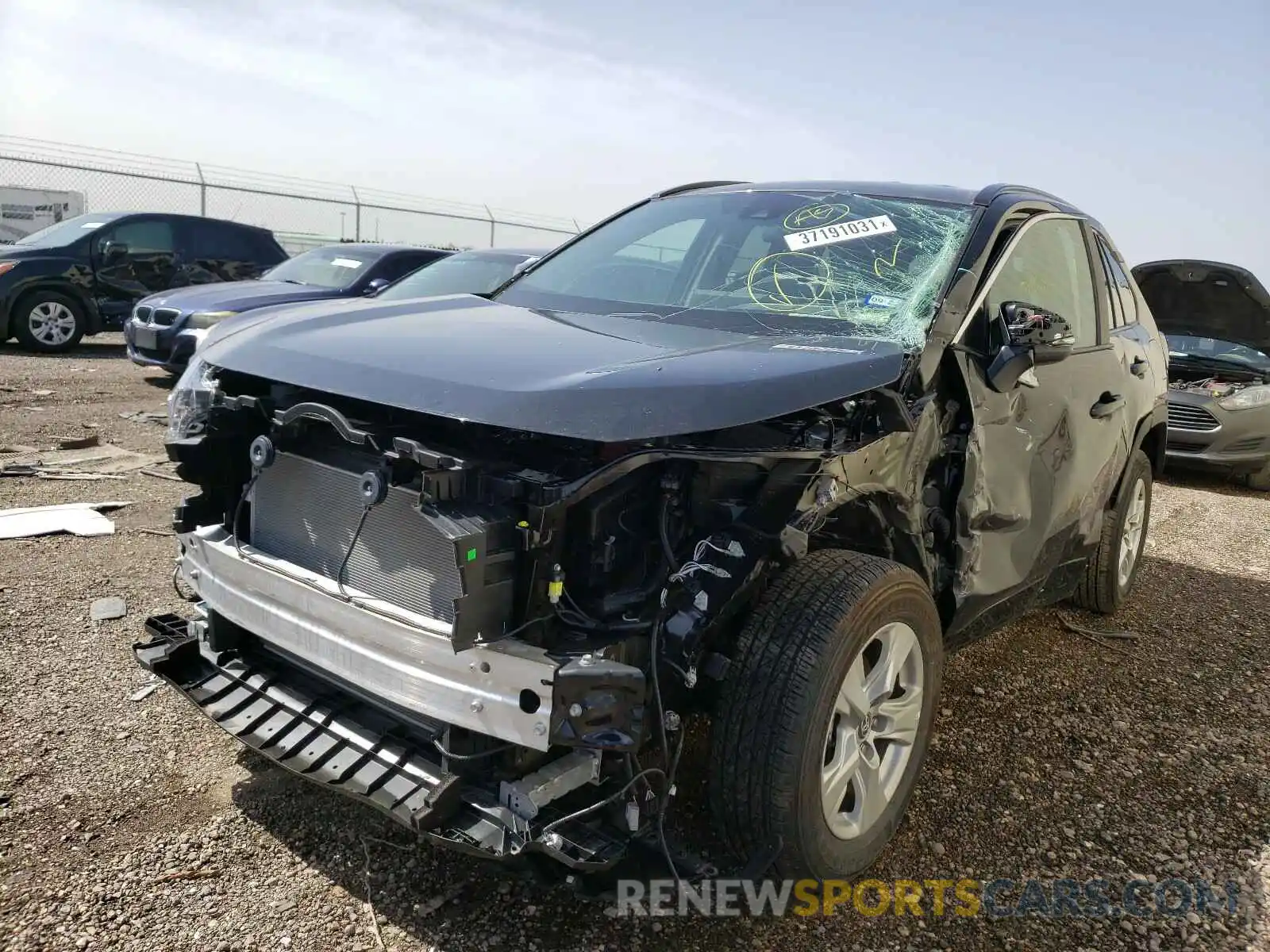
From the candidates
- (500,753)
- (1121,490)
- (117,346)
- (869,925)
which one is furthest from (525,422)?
(117,346)

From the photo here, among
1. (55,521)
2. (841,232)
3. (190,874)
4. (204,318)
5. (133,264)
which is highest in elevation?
(841,232)

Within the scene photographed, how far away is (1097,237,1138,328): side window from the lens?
14.3 feet

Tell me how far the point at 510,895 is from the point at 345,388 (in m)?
1.33

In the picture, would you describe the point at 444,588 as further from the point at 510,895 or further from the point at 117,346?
the point at 117,346

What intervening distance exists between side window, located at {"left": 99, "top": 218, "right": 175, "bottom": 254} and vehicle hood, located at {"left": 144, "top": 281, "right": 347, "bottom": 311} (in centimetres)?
267

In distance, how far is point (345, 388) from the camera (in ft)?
7.30

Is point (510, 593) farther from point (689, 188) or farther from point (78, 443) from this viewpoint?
point (78, 443)

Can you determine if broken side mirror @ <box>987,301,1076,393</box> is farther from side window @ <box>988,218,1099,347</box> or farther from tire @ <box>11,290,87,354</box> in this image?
tire @ <box>11,290,87,354</box>

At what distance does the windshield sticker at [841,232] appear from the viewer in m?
3.23

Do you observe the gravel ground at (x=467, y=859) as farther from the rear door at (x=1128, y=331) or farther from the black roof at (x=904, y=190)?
the black roof at (x=904, y=190)

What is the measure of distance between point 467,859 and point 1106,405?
3031mm

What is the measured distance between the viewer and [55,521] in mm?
5113

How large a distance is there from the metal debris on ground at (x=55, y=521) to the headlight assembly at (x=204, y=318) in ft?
11.2

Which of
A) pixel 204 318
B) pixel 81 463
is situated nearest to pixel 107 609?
pixel 81 463
